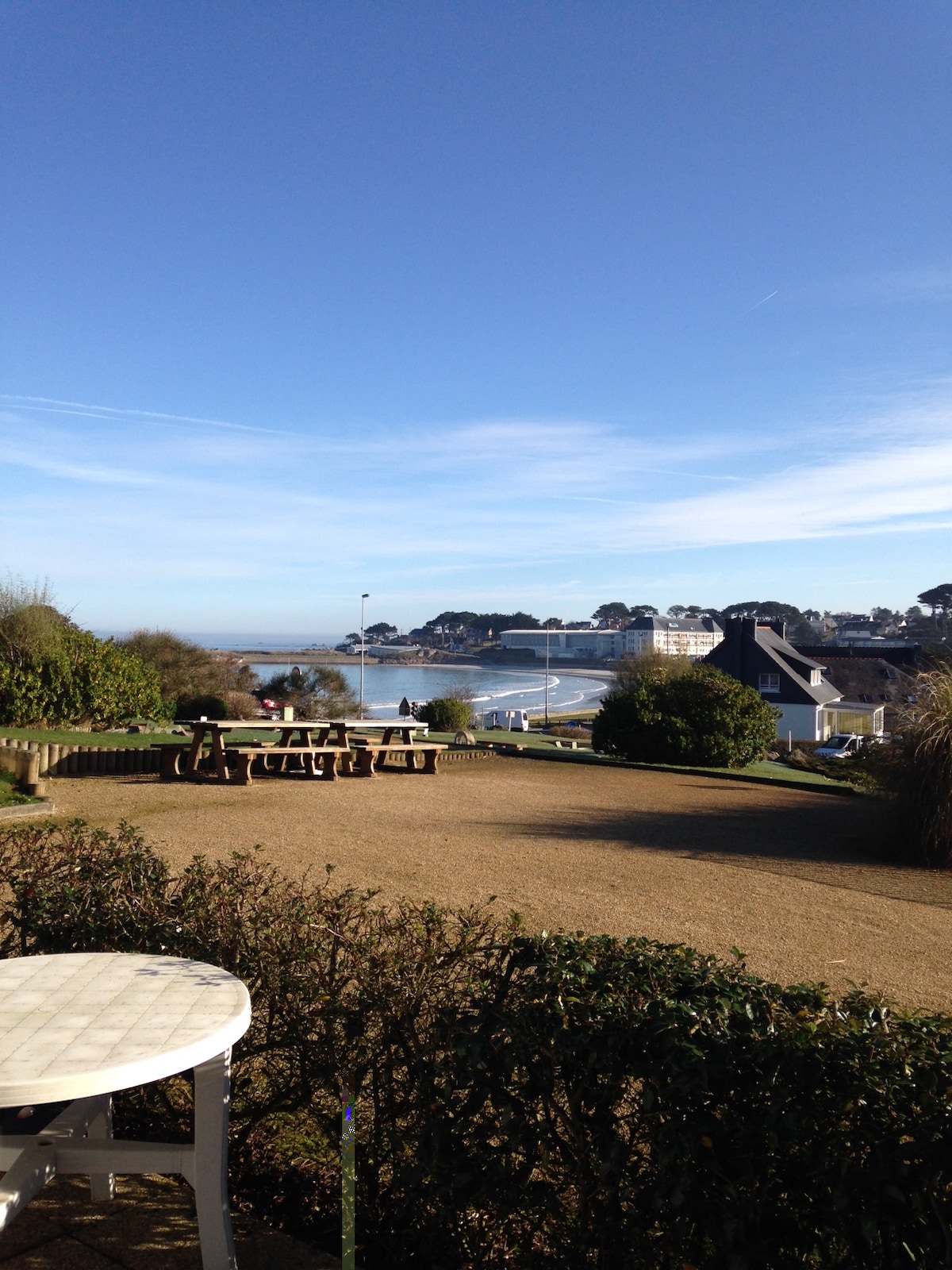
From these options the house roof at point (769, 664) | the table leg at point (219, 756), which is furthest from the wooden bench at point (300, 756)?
the house roof at point (769, 664)

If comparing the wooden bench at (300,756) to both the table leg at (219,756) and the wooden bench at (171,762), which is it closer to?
the table leg at (219,756)

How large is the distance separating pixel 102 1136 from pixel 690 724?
17582 millimetres

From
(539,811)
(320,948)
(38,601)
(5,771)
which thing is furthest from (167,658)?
(320,948)

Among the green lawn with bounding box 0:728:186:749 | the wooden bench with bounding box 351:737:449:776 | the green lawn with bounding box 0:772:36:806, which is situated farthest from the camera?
the green lawn with bounding box 0:728:186:749

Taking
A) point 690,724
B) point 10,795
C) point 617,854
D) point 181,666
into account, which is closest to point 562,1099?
point 617,854

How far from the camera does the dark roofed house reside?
58.1 metres

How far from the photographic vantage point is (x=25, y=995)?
8.91 ft

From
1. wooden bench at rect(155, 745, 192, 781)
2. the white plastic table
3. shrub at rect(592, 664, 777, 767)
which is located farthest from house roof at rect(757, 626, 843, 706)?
the white plastic table

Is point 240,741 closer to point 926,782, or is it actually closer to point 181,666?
point 926,782

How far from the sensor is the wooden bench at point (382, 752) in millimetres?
15312

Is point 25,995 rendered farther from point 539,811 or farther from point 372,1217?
point 539,811

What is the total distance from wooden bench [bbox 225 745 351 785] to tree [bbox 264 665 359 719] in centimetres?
2096

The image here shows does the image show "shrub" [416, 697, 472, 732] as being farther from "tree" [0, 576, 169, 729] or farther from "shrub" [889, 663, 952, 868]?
"shrub" [889, 663, 952, 868]

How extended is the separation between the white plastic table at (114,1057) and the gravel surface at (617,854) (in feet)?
8.06
